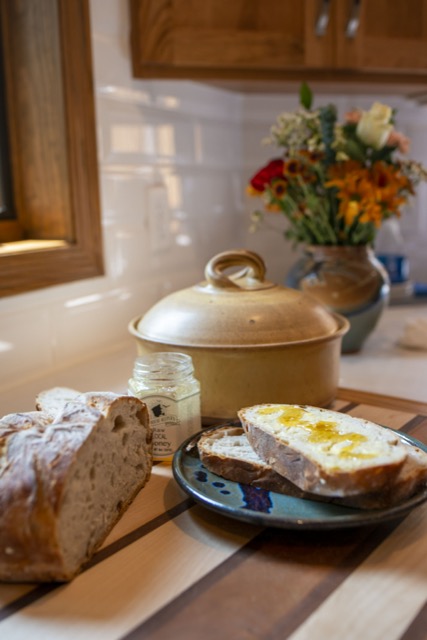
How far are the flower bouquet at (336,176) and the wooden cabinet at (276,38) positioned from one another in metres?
0.12

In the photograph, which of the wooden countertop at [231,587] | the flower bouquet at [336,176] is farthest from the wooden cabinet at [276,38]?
the wooden countertop at [231,587]

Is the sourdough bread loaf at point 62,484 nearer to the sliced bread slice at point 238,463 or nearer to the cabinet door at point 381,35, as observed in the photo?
the sliced bread slice at point 238,463

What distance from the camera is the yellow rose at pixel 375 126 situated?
4.33ft

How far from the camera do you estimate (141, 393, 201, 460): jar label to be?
2.89ft

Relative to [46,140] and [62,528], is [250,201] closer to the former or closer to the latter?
[46,140]

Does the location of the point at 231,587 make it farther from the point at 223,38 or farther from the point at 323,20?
the point at 323,20

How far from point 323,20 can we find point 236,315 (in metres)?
0.83

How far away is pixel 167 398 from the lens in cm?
88

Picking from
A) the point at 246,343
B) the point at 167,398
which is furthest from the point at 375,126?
the point at 167,398

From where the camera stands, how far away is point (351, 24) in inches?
57.3

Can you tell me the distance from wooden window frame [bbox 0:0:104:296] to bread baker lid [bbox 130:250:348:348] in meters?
0.33

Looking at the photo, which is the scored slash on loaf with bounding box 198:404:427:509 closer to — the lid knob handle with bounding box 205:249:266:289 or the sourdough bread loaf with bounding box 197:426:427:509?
the sourdough bread loaf with bounding box 197:426:427:509

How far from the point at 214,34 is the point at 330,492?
3.48 feet

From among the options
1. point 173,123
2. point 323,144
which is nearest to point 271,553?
point 323,144
